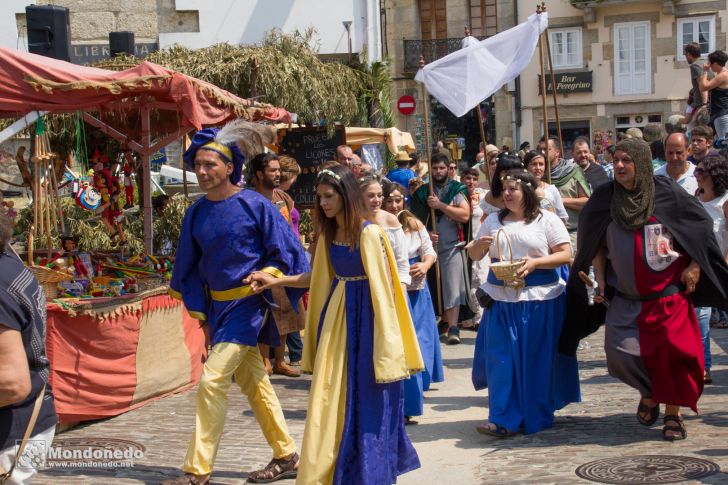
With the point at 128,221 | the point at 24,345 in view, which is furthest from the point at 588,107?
the point at 24,345

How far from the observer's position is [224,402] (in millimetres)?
5770

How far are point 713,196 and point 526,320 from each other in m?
2.26

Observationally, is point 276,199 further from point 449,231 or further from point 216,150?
point 216,150

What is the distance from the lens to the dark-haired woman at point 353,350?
533cm

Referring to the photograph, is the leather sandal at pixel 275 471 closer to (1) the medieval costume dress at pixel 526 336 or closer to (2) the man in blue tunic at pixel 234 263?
(2) the man in blue tunic at pixel 234 263

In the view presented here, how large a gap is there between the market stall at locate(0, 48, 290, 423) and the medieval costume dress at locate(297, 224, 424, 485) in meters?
2.44

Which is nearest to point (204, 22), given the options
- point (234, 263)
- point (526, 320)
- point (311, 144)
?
point (311, 144)

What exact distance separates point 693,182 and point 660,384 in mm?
2918

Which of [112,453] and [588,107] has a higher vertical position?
[588,107]

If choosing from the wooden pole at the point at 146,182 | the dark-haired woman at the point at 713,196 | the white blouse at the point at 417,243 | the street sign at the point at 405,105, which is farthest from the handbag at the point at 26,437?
the street sign at the point at 405,105

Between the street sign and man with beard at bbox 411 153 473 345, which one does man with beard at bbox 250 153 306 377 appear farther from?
the street sign

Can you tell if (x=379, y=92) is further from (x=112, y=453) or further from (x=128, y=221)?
(x=112, y=453)

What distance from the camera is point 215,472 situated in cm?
625

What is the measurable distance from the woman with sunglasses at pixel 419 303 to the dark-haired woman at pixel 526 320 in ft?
1.79
